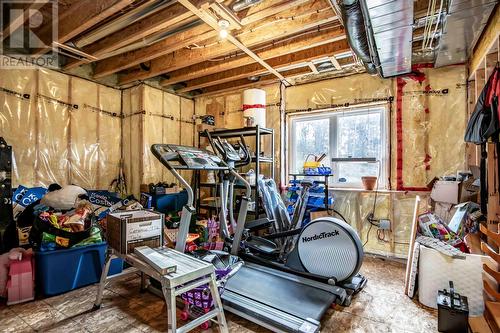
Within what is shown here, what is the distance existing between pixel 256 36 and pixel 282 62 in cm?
85

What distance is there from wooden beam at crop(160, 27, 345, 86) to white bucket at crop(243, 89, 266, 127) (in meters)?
0.61

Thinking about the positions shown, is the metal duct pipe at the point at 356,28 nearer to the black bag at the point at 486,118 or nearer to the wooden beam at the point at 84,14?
the black bag at the point at 486,118

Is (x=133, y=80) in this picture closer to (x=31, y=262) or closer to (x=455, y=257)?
(x=31, y=262)

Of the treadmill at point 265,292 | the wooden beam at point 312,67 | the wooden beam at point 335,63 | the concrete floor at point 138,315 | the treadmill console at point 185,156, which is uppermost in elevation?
the wooden beam at point 312,67

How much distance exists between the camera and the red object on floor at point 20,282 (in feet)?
7.59

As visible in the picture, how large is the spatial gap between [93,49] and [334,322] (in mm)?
3977

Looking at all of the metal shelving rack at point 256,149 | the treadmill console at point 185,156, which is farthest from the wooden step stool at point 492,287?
the metal shelving rack at point 256,149

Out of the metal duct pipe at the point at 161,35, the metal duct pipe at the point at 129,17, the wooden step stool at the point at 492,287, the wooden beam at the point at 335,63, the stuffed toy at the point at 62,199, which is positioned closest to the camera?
the wooden step stool at the point at 492,287

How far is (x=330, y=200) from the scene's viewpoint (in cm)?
360

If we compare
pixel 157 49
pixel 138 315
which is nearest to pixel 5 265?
pixel 138 315

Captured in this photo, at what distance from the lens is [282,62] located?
3.73m

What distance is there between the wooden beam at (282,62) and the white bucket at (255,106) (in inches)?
12.2

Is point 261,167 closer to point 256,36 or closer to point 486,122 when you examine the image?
point 256,36

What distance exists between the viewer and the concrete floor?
1.97 meters
